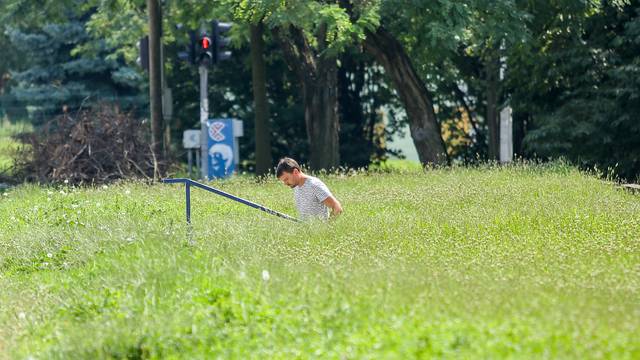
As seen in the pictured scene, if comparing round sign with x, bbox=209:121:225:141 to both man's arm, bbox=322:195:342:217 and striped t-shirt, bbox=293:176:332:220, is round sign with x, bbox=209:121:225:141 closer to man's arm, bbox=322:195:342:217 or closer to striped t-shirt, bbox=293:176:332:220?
striped t-shirt, bbox=293:176:332:220

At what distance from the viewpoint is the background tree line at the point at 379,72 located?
22.8 meters

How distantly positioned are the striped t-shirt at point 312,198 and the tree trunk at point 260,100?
13.0 metres

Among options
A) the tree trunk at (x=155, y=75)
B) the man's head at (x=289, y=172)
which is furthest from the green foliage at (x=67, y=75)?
the man's head at (x=289, y=172)

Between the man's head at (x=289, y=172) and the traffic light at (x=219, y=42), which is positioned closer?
the man's head at (x=289, y=172)

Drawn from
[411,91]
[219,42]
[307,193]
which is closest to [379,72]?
[411,91]

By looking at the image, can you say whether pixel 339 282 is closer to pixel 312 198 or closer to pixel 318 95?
pixel 312 198

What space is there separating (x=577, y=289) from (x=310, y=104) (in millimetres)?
18719

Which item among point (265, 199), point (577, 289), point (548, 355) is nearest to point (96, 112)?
point (265, 199)

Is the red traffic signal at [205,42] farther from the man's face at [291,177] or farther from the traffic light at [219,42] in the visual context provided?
the man's face at [291,177]

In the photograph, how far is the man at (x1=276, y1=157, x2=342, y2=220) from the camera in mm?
12945

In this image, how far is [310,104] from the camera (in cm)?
2738

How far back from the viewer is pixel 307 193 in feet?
43.3

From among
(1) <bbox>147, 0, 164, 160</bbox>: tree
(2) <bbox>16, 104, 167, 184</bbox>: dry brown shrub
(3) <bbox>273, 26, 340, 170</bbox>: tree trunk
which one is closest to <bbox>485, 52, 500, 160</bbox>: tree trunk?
(3) <bbox>273, 26, 340, 170</bbox>: tree trunk

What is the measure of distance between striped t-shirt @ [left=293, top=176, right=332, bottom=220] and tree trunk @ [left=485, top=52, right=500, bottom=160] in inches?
719
